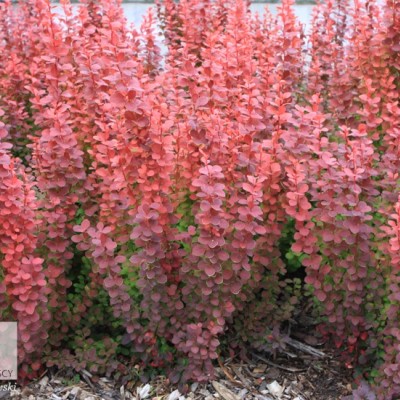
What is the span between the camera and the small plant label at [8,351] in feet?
8.74

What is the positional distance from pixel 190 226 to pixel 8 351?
3.08 feet

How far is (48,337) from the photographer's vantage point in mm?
2902

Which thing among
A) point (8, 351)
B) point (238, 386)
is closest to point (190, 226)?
point (238, 386)

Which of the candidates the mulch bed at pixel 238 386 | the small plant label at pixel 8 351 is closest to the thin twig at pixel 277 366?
the mulch bed at pixel 238 386

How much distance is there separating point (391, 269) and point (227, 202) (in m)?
0.69

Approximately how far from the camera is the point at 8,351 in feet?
8.85

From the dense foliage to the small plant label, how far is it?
0.13 feet

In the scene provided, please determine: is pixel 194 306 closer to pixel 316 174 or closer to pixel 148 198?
pixel 148 198

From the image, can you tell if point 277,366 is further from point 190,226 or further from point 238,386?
point 190,226

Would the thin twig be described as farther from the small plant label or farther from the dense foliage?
the small plant label

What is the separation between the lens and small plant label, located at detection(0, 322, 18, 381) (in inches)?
105

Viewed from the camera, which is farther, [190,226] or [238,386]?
[238,386]

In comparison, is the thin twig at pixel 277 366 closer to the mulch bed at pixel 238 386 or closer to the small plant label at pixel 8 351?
the mulch bed at pixel 238 386

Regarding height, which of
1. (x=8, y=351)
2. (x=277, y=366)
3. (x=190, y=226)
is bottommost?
(x=277, y=366)
